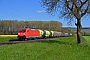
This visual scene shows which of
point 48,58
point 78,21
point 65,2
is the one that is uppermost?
point 65,2

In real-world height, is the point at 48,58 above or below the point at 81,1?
below

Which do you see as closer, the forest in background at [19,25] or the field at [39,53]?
the field at [39,53]

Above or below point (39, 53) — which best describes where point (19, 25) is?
above

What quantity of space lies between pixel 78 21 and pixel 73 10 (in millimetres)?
1961

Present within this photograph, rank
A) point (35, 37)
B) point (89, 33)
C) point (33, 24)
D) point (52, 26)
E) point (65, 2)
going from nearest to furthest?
point (65, 2), point (35, 37), point (33, 24), point (52, 26), point (89, 33)

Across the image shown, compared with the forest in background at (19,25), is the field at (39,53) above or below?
below

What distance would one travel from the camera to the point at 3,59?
12.4 metres

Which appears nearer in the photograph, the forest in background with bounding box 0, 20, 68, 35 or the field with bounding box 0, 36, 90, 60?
the field with bounding box 0, 36, 90, 60

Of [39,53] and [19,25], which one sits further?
[19,25]

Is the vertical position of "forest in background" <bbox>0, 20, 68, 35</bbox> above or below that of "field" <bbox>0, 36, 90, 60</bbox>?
above

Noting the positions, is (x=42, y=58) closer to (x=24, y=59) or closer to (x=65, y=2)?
(x=24, y=59)

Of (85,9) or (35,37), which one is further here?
(35,37)

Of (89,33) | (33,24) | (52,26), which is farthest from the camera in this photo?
(89,33)

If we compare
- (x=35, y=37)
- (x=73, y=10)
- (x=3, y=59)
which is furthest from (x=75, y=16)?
(x=35, y=37)
